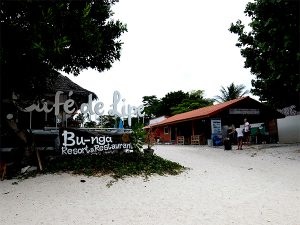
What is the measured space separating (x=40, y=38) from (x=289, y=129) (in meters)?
21.8

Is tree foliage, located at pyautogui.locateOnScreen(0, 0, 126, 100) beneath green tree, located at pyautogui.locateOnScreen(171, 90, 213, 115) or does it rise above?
beneath

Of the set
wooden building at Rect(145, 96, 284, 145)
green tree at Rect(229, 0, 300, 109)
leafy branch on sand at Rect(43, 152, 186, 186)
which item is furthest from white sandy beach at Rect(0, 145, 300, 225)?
wooden building at Rect(145, 96, 284, 145)

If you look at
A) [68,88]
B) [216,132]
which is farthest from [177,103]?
[68,88]

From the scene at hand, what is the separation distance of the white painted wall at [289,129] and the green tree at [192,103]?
2310cm

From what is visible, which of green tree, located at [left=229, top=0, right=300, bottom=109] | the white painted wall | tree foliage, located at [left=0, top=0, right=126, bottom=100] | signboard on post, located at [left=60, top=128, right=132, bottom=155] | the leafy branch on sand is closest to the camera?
tree foliage, located at [left=0, top=0, right=126, bottom=100]

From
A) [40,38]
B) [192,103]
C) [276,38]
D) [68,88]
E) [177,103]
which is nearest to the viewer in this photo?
[40,38]

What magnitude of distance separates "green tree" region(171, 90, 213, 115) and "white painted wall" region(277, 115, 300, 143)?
75.8ft

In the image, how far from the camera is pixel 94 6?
8.64 m

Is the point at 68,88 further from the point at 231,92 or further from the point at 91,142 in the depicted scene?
the point at 231,92

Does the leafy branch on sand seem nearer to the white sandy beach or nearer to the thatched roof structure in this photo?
the white sandy beach

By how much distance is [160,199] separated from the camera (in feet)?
20.6

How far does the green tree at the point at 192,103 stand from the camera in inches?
1864

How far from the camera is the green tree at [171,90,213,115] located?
47.3 m

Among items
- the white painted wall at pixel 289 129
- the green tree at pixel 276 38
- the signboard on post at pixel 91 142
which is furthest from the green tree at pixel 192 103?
the signboard on post at pixel 91 142
